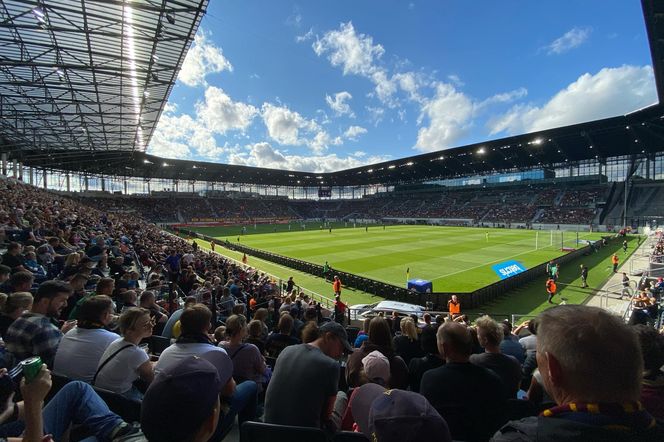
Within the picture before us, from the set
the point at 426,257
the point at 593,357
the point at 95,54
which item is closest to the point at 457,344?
the point at 593,357

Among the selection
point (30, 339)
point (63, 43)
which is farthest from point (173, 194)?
point (30, 339)

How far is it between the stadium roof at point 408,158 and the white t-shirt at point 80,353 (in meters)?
14.2

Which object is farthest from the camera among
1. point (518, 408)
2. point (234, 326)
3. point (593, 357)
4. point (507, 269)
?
point (507, 269)

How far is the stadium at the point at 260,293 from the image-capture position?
242 centimetres

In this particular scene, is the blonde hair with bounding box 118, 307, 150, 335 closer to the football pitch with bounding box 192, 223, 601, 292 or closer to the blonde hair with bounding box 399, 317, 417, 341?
the blonde hair with bounding box 399, 317, 417, 341

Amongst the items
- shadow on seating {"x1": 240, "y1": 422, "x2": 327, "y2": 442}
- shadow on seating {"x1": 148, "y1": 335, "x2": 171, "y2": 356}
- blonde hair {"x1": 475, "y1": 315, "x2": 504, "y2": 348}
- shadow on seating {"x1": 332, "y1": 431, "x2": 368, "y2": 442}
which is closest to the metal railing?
blonde hair {"x1": 475, "y1": 315, "x2": 504, "y2": 348}

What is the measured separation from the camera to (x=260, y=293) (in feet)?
46.5

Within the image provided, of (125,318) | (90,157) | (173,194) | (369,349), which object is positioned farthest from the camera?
(173,194)

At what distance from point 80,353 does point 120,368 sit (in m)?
0.56

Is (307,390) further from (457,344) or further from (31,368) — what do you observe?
(31,368)

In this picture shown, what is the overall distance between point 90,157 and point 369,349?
196 feet

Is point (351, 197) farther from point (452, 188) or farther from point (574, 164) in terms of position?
point (574, 164)

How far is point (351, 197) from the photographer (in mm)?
120938

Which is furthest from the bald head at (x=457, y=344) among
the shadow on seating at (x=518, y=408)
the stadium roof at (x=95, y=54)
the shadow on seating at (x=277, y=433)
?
the stadium roof at (x=95, y=54)
